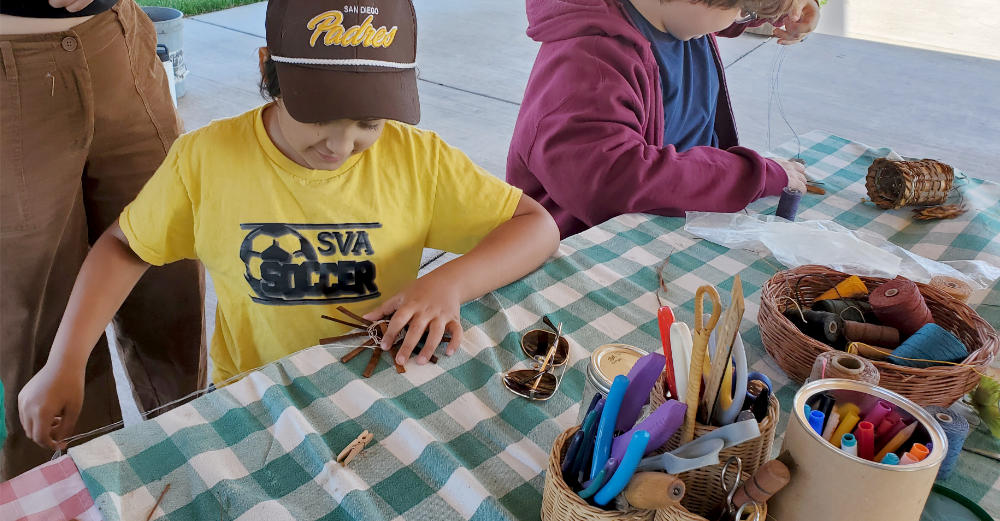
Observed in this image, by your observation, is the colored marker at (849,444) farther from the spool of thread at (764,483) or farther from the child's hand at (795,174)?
the child's hand at (795,174)

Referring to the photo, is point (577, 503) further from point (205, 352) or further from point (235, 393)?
point (205, 352)

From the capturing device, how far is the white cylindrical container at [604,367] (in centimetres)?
84

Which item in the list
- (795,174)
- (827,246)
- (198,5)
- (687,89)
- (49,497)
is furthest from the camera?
(198,5)

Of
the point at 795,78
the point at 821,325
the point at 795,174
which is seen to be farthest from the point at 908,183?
the point at 795,78

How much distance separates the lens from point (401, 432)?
2.77ft

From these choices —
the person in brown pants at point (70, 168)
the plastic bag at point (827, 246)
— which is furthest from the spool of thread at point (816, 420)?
the person in brown pants at point (70, 168)

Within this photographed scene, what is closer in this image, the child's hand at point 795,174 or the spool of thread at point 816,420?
the spool of thread at point 816,420

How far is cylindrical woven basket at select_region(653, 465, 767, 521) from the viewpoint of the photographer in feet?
2.13

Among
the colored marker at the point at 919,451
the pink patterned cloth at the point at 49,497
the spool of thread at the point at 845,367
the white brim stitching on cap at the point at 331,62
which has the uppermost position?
the white brim stitching on cap at the point at 331,62

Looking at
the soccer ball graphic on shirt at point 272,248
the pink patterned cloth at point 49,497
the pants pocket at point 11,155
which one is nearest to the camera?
the pink patterned cloth at point 49,497

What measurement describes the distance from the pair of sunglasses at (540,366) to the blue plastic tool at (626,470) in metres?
0.27

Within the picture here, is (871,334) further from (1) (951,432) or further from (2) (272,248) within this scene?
(2) (272,248)

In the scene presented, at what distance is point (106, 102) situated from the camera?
54.7 inches

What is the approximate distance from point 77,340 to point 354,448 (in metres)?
0.52
